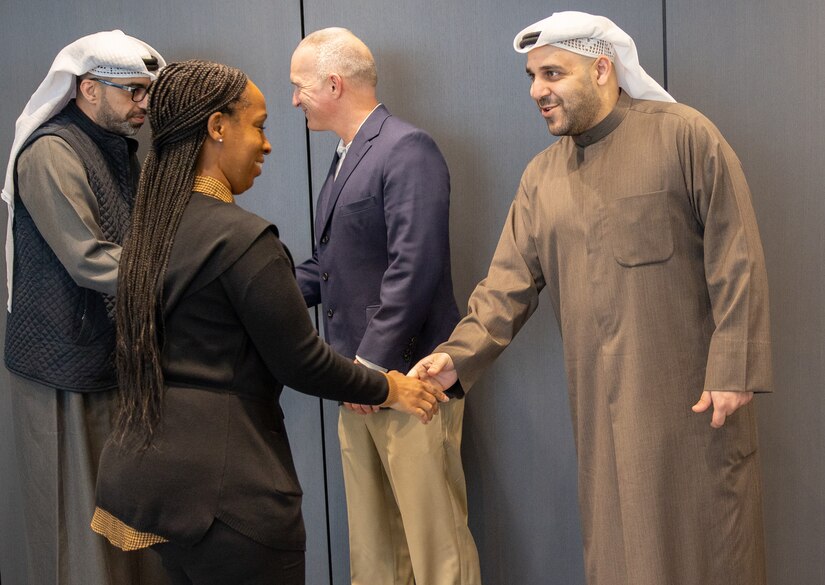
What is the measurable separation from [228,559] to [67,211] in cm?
119

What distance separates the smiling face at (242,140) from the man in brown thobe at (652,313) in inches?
33.9

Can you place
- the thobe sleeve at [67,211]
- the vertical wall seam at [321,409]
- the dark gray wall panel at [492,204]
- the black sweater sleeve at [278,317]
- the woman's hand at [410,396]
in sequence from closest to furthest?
the black sweater sleeve at [278,317], the woman's hand at [410,396], the thobe sleeve at [67,211], the dark gray wall panel at [492,204], the vertical wall seam at [321,409]

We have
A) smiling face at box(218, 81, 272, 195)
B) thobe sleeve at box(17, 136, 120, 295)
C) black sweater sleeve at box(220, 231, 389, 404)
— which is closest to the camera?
black sweater sleeve at box(220, 231, 389, 404)

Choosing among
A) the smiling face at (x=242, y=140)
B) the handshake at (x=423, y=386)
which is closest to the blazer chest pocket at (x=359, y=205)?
the handshake at (x=423, y=386)

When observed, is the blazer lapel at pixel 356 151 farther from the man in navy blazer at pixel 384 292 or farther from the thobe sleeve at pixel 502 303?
the thobe sleeve at pixel 502 303

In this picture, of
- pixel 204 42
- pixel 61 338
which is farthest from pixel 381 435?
pixel 204 42

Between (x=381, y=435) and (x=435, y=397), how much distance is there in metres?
0.34

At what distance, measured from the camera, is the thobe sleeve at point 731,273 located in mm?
2307

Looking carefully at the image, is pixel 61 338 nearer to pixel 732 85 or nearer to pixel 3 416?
pixel 3 416

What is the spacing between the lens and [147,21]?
331 cm

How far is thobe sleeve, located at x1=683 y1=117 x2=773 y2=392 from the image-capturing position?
2.31 metres

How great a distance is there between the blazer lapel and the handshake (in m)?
0.53

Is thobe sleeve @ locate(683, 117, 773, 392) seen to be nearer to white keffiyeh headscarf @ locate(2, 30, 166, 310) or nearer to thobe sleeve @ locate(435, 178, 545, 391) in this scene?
thobe sleeve @ locate(435, 178, 545, 391)

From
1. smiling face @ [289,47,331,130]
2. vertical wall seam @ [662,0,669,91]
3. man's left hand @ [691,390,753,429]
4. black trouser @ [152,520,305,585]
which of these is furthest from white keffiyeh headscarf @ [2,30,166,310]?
man's left hand @ [691,390,753,429]
